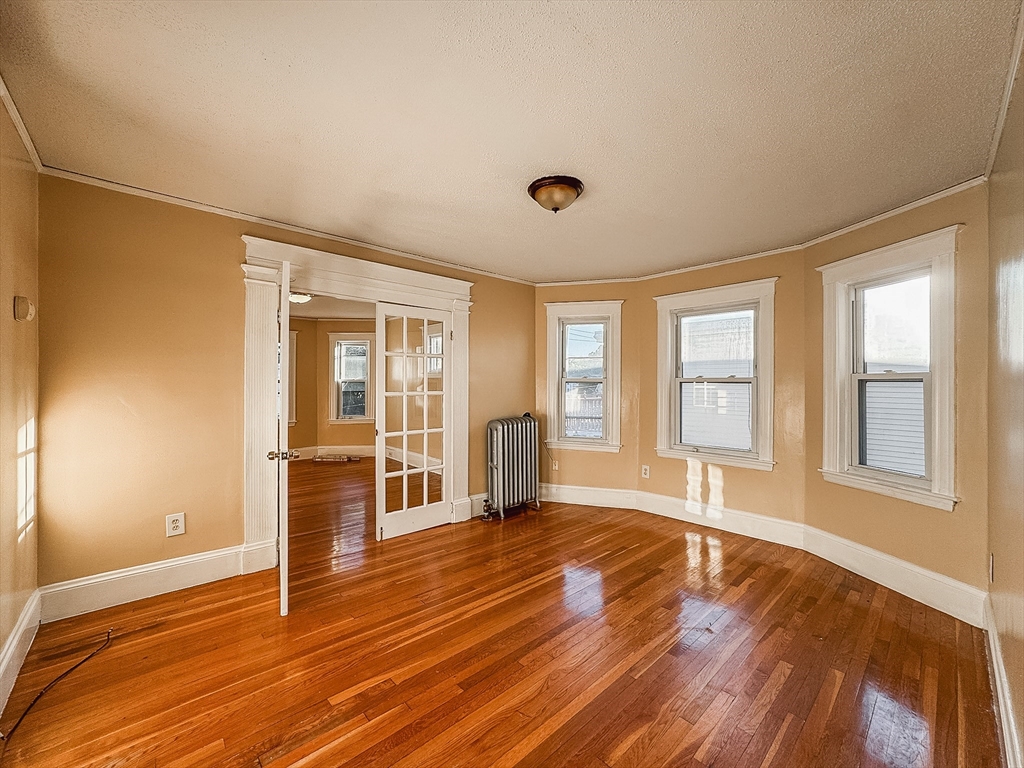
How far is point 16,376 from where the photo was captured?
202 centimetres

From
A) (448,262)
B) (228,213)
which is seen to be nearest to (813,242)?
(448,262)

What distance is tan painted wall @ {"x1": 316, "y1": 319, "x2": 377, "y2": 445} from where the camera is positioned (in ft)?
26.0

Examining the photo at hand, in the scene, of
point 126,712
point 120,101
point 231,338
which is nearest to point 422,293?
point 231,338

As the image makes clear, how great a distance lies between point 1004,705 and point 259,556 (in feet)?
13.1

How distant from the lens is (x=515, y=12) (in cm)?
139

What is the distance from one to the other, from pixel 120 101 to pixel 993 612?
15.5 feet

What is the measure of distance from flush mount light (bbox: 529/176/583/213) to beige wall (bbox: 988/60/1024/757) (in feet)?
5.68

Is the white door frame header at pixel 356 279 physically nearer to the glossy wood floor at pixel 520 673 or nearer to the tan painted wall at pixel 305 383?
the glossy wood floor at pixel 520 673

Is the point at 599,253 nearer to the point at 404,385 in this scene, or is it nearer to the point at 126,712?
the point at 404,385

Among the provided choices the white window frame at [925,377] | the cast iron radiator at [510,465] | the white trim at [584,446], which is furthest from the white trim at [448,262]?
the white trim at [584,446]

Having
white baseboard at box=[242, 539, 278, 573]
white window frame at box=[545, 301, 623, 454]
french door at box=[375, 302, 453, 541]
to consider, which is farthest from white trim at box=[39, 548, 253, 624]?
white window frame at box=[545, 301, 623, 454]

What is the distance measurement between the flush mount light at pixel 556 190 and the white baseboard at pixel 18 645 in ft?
10.7

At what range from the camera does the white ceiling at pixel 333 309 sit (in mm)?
6711

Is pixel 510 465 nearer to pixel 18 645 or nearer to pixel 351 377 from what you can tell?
pixel 18 645
